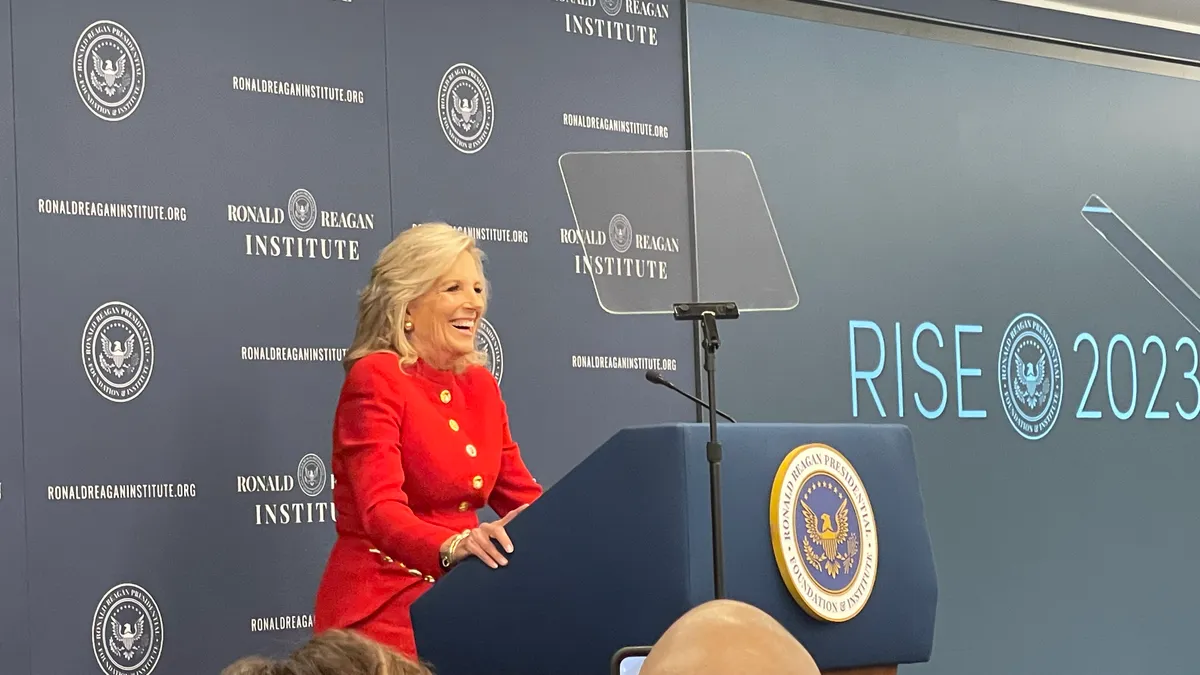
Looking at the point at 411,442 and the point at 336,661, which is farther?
the point at 411,442

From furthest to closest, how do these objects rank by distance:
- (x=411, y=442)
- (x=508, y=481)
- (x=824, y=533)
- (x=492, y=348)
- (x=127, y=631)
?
(x=492, y=348) → (x=127, y=631) → (x=508, y=481) → (x=411, y=442) → (x=824, y=533)

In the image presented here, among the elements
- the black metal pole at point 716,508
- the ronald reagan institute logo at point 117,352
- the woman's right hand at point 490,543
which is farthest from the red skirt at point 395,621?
the ronald reagan institute logo at point 117,352

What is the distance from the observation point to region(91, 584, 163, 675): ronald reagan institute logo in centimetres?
415

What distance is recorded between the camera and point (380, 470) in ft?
10.7

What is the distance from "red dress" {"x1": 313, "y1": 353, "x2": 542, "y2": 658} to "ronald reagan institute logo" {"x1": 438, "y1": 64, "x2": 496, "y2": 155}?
178 cm

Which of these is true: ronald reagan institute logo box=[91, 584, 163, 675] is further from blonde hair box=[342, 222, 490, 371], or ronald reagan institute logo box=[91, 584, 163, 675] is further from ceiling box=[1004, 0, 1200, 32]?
ceiling box=[1004, 0, 1200, 32]

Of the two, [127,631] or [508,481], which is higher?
[508,481]

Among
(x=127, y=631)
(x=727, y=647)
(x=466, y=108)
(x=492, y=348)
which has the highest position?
(x=466, y=108)

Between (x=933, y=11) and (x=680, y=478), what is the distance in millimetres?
4571

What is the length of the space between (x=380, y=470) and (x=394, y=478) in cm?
3

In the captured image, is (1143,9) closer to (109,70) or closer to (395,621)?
(109,70)

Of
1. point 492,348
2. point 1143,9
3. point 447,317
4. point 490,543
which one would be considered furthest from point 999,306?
point 490,543

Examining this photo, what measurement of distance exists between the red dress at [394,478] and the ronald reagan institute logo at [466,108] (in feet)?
5.84

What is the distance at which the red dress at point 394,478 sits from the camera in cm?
326
